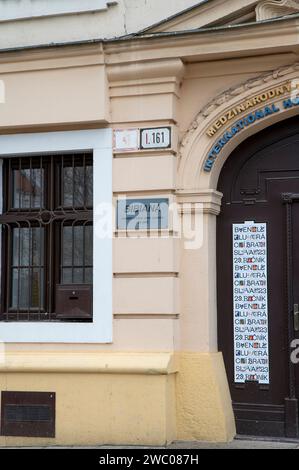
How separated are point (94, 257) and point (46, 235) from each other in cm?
68

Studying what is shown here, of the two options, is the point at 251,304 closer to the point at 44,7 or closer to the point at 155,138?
the point at 155,138

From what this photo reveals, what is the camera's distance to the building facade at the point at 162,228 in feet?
25.3

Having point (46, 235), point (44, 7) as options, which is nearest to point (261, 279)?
point (46, 235)

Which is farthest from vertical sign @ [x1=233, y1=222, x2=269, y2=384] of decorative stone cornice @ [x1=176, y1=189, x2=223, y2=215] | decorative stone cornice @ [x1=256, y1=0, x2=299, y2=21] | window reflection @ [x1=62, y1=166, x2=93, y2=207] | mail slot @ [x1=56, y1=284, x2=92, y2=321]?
decorative stone cornice @ [x1=256, y1=0, x2=299, y2=21]

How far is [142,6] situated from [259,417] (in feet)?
14.6

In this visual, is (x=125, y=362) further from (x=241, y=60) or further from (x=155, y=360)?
(x=241, y=60)

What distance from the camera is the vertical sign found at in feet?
26.0

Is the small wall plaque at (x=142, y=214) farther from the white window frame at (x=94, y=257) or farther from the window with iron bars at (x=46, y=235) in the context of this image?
the window with iron bars at (x=46, y=235)

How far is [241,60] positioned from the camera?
25.6 feet

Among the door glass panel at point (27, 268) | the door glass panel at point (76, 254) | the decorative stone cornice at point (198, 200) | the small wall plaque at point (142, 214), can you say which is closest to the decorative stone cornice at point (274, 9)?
the decorative stone cornice at point (198, 200)

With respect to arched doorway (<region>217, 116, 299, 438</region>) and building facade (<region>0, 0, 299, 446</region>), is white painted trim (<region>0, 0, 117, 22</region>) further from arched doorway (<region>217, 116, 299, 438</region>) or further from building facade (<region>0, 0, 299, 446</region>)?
arched doorway (<region>217, 116, 299, 438</region>)

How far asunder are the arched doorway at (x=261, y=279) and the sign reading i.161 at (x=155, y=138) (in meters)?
0.76

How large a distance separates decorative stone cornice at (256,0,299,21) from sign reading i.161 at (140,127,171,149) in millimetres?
1462

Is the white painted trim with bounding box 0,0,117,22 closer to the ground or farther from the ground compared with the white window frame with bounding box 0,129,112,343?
farther from the ground
